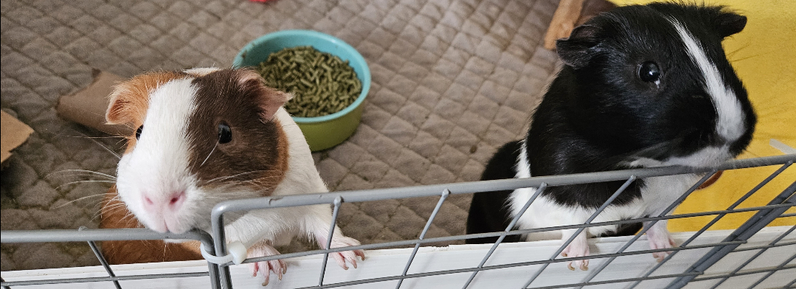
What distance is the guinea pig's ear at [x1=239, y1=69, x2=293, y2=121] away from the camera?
0.69m

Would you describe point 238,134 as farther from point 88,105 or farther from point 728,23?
point 88,105

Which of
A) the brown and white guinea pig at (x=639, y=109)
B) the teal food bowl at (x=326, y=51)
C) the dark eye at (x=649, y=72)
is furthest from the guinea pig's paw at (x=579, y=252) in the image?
the teal food bowl at (x=326, y=51)

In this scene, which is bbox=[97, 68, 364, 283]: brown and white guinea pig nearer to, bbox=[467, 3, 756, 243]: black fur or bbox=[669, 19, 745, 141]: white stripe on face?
bbox=[467, 3, 756, 243]: black fur

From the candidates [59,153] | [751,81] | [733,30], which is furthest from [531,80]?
[59,153]

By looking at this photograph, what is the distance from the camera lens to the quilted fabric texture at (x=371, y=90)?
4.21ft

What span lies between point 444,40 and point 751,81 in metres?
1.04

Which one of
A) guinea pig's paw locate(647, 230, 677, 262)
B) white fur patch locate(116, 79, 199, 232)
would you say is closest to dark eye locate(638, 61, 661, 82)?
guinea pig's paw locate(647, 230, 677, 262)

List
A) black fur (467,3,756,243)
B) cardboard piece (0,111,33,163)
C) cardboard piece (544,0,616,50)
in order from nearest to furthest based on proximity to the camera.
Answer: black fur (467,3,756,243) → cardboard piece (0,111,33,163) → cardboard piece (544,0,616,50)

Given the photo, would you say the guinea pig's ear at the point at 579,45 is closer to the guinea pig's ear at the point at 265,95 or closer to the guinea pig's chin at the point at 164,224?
the guinea pig's ear at the point at 265,95

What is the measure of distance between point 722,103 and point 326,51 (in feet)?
4.03

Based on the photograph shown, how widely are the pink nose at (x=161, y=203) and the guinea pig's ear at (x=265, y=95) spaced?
8.0 inches

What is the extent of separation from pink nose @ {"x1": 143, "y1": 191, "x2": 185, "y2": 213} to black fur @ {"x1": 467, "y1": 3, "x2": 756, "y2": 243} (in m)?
0.52

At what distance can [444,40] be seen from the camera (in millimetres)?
1829

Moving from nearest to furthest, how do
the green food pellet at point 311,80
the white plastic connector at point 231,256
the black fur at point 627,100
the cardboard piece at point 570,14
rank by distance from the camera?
the white plastic connector at point 231,256 → the black fur at point 627,100 → the green food pellet at point 311,80 → the cardboard piece at point 570,14
